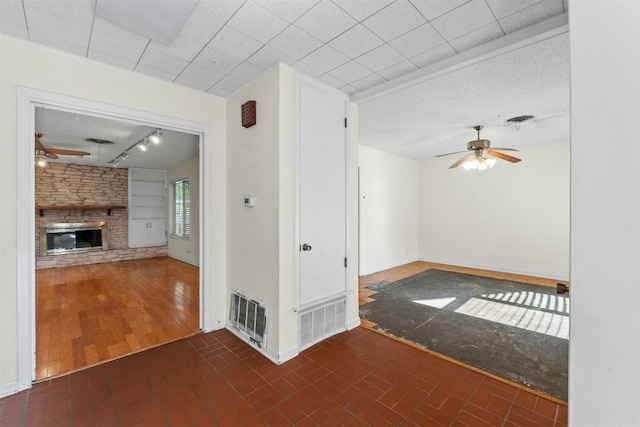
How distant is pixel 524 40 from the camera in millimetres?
2068

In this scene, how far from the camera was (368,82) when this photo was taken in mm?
2873

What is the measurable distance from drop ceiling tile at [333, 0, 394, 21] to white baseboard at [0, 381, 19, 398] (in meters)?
3.56

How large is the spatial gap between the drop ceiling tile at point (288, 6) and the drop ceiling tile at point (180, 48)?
2.48ft

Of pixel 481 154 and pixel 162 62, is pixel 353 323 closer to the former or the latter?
pixel 481 154

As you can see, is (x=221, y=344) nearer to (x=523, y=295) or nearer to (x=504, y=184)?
(x=523, y=295)

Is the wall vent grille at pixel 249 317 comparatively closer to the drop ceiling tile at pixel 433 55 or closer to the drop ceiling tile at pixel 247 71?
the drop ceiling tile at pixel 247 71

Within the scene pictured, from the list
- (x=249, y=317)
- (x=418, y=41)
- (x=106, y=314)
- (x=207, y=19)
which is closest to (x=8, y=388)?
(x=106, y=314)

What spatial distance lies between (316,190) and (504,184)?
16.9 ft

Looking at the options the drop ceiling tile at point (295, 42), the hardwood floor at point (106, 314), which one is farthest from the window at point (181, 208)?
the drop ceiling tile at point (295, 42)

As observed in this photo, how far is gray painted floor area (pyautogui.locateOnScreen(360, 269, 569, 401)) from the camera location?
2.42 m

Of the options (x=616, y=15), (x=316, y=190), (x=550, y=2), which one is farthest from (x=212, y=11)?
(x=550, y=2)

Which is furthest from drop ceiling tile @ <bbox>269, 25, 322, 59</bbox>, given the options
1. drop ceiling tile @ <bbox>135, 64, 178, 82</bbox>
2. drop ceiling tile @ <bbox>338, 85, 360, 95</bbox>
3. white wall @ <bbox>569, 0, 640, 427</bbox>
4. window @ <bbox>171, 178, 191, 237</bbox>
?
window @ <bbox>171, 178, 191, 237</bbox>

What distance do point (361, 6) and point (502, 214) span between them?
5797 millimetres

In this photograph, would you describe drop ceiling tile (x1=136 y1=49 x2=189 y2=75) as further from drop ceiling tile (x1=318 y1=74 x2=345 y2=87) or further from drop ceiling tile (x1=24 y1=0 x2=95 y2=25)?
drop ceiling tile (x1=318 y1=74 x2=345 y2=87)
